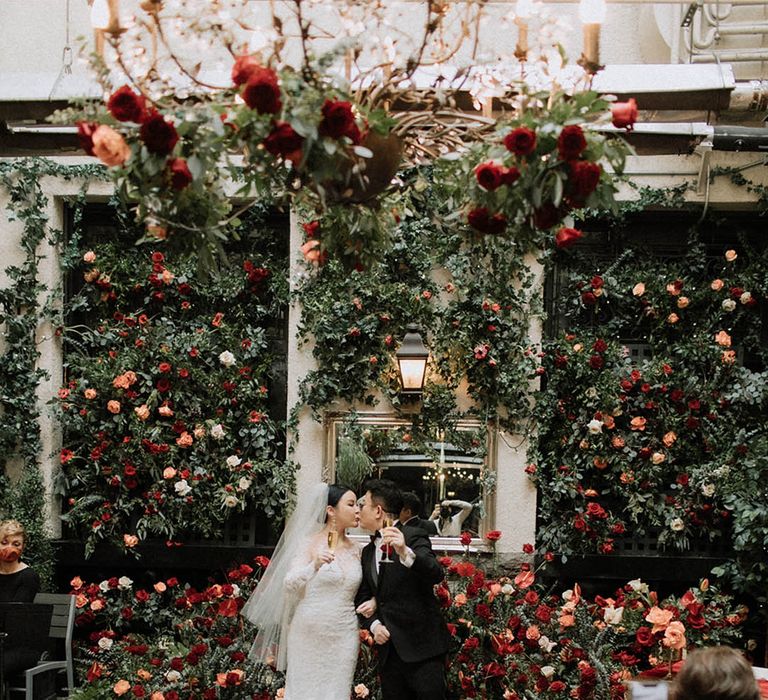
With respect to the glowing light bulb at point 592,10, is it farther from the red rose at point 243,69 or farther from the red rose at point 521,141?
the red rose at point 243,69

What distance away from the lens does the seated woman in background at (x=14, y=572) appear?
6539mm

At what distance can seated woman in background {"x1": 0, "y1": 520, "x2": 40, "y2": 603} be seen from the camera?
21.5 ft

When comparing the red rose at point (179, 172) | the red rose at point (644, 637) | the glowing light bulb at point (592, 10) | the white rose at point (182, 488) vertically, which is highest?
the glowing light bulb at point (592, 10)

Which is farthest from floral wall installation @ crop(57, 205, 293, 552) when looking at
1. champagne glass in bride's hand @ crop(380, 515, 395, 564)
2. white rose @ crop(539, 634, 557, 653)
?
white rose @ crop(539, 634, 557, 653)

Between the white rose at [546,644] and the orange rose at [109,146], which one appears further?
the white rose at [546,644]

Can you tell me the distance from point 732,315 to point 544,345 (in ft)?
4.54

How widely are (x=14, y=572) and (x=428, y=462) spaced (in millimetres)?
2959

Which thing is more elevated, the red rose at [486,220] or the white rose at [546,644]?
the red rose at [486,220]

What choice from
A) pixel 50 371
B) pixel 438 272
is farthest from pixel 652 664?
pixel 50 371

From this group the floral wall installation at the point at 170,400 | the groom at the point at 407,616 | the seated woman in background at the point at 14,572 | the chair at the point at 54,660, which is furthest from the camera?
the floral wall installation at the point at 170,400

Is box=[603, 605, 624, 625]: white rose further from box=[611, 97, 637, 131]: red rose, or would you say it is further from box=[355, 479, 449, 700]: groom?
box=[611, 97, 637, 131]: red rose

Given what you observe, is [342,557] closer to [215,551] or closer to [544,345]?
[215,551]

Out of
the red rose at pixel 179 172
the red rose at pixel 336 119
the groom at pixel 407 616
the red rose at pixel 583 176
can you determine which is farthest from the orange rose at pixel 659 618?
the red rose at pixel 179 172

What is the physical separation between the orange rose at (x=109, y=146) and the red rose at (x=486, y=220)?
1136 millimetres
